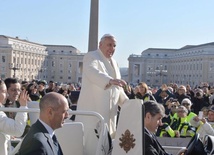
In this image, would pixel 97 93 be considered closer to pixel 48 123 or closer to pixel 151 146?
pixel 151 146

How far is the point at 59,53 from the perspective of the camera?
14425cm

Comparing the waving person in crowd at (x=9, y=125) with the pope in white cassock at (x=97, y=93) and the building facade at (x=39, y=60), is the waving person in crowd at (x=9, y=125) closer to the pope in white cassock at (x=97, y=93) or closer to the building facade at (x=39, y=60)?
the pope in white cassock at (x=97, y=93)

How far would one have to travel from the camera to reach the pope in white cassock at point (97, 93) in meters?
5.01

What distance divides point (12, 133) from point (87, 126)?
58.1 inches

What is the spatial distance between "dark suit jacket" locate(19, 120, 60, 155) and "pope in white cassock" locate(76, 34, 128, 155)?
2176 millimetres

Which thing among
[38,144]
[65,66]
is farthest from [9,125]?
[65,66]

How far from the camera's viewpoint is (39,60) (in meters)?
136

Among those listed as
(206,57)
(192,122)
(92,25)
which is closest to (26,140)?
(192,122)

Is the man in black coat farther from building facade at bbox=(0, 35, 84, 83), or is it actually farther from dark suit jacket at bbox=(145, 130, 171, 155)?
building facade at bbox=(0, 35, 84, 83)

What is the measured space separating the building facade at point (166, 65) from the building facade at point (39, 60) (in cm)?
2046

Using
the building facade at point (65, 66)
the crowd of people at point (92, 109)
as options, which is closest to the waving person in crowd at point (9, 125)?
the crowd of people at point (92, 109)

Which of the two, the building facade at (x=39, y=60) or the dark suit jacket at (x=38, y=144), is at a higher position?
the building facade at (x=39, y=60)

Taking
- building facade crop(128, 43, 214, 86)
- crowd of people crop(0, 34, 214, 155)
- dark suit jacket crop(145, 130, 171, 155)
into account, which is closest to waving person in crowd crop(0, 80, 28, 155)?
crowd of people crop(0, 34, 214, 155)

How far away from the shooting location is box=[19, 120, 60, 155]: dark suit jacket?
8.44 ft
